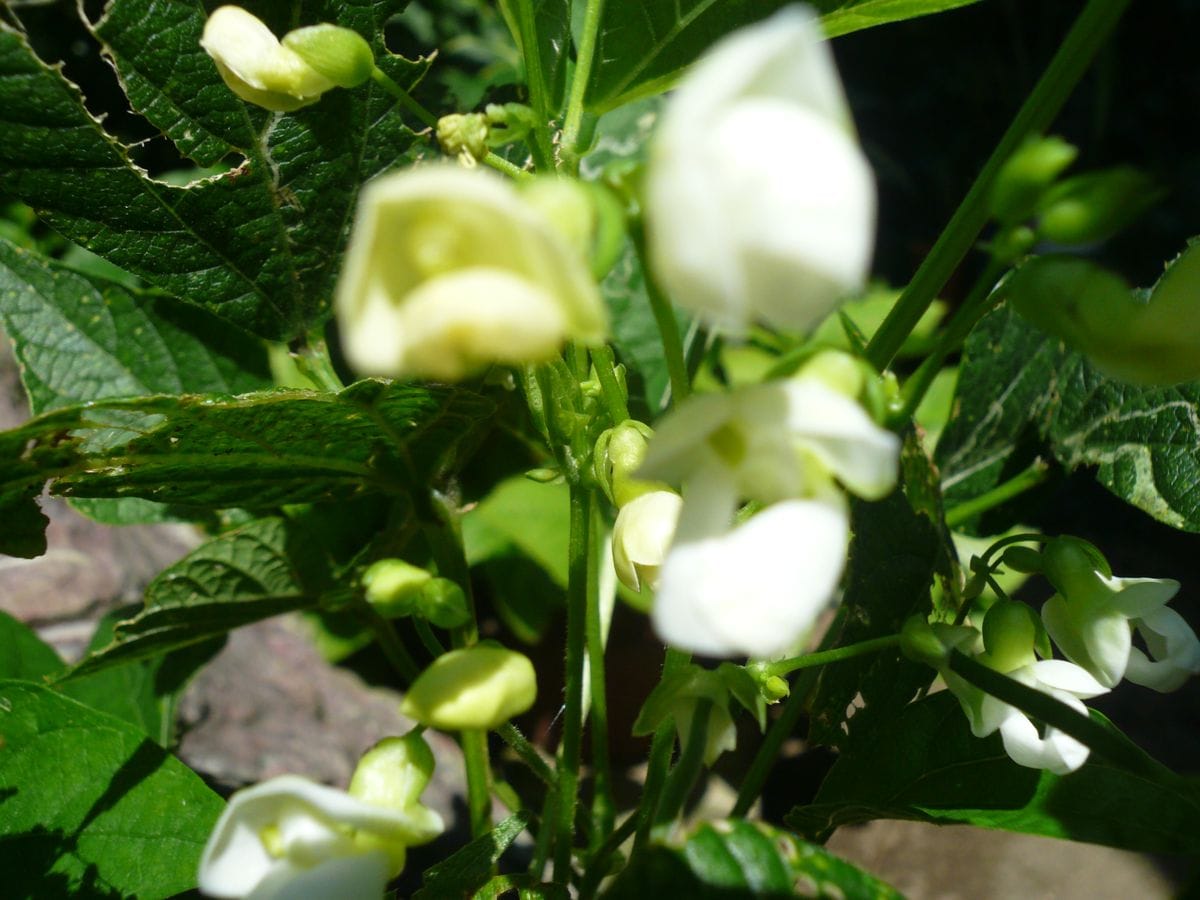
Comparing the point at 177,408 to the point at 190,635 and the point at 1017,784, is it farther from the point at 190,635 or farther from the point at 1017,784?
the point at 1017,784

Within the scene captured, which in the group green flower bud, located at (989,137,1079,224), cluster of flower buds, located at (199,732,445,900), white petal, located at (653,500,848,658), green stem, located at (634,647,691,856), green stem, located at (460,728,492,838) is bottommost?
green stem, located at (460,728,492,838)

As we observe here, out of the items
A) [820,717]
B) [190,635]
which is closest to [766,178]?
[820,717]

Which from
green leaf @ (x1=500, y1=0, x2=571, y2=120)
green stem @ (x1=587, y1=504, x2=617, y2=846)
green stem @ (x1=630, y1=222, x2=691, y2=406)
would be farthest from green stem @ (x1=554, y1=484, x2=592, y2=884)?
green leaf @ (x1=500, y1=0, x2=571, y2=120)

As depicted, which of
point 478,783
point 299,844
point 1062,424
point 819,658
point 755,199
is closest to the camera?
point 755,199

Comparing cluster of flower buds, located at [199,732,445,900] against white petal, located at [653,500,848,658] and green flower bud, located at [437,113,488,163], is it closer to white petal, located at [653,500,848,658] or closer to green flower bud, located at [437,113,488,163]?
white petal, located at [653,500,848,658]

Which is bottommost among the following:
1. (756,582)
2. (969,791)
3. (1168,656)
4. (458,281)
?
(969,791)

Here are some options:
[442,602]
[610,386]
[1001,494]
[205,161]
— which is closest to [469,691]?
[442,602]

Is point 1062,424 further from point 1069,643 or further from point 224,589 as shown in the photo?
point 224,589

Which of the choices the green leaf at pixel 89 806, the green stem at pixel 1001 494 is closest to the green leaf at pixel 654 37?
the green stem at pixel 1001 494
